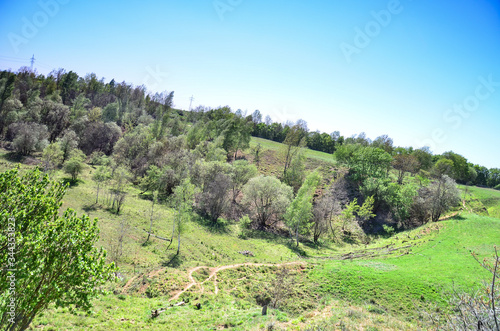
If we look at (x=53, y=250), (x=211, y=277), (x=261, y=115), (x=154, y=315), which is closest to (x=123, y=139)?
(x=211, y=277)

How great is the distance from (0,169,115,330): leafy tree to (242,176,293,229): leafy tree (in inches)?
1699

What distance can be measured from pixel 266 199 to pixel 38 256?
46481 millimetres

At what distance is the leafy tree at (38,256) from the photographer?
25.0ft

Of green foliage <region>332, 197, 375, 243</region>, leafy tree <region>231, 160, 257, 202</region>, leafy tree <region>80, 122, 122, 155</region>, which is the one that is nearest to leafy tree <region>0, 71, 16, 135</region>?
leafy tree <region>80, 122, 122, 155</region>

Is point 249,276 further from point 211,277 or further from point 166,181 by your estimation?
point 166,181

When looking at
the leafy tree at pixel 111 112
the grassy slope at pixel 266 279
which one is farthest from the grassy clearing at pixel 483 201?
the leafy tree at pixel 111 112

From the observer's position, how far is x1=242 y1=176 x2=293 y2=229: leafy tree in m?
50.9

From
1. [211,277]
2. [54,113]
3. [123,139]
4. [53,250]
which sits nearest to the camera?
[53,250]

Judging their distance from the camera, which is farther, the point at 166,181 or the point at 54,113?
the point at 54,113

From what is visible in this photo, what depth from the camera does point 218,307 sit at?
19234 mm

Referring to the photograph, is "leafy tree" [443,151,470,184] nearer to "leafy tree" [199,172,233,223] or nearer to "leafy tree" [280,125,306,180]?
"leafy tree" [280,125,306,180]

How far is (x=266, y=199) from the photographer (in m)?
52.7

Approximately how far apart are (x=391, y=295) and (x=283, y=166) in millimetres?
61024

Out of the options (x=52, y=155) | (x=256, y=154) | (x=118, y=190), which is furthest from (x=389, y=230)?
(x=52, y=155)
